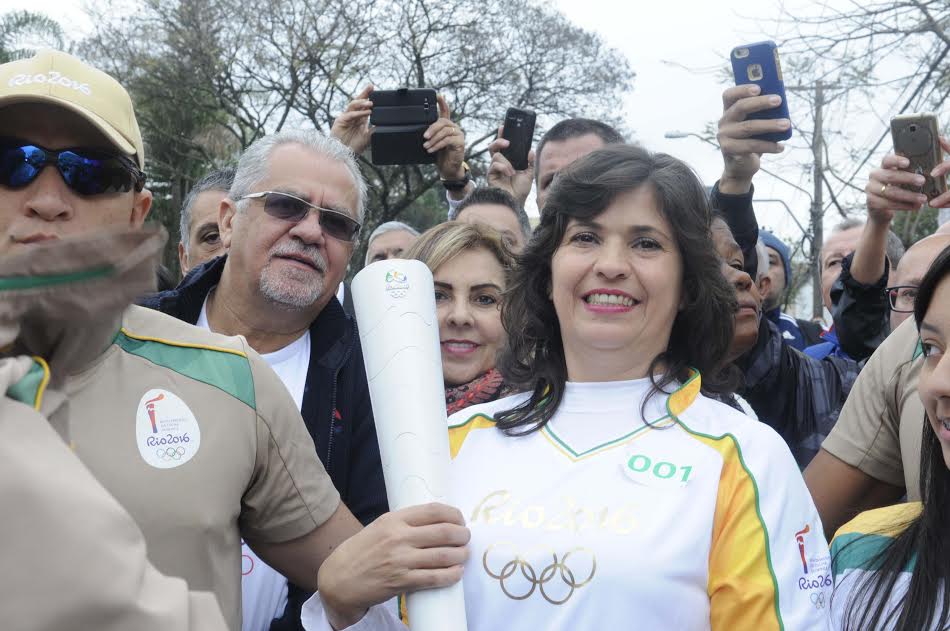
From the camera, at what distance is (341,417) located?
2953 mm

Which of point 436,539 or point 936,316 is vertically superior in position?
point 936,316

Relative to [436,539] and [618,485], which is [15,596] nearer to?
[436,539]

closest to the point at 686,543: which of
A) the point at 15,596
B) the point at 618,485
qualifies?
the point at 618,485

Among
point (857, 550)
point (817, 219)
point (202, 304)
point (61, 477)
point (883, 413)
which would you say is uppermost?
point (61, 477)

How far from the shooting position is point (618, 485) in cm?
208

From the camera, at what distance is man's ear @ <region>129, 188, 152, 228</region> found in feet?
7.95

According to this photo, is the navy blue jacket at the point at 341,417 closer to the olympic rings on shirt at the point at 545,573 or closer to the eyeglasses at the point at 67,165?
the olympic rings on shirt at the point at 545,573

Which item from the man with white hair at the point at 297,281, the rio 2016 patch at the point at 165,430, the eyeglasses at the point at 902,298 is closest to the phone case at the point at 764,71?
the eyeglasses at the point at 902,298

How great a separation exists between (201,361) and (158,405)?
0.15 metres

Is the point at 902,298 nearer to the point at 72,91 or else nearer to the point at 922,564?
the point at 922,564

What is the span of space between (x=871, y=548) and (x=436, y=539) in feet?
3.30

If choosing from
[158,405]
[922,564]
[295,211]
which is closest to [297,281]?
[295,211]

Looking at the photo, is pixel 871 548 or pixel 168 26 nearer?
pixel 871 548

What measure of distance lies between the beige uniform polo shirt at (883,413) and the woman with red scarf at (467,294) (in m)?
1.22
